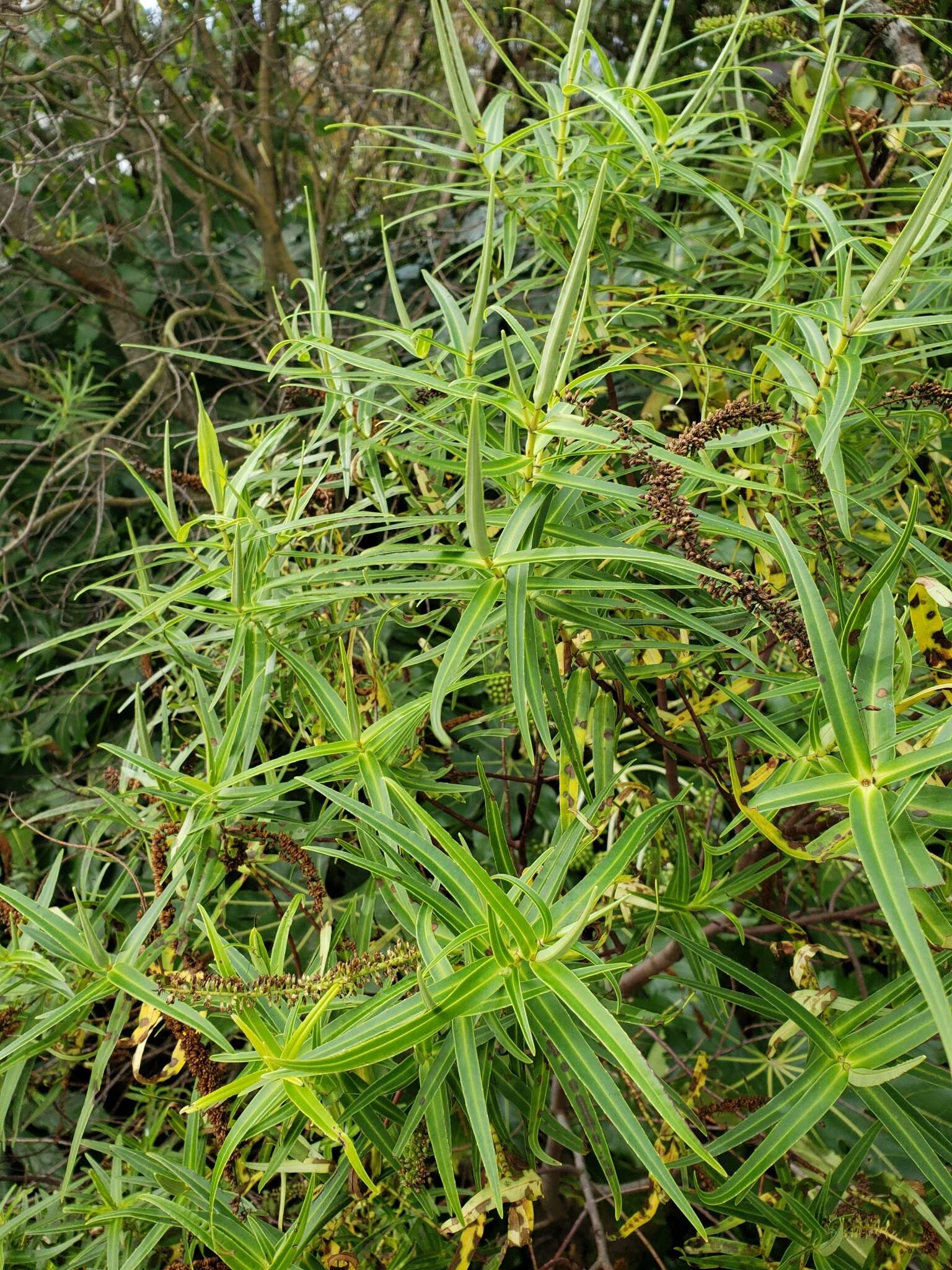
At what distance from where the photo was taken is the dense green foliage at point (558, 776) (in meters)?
0.48

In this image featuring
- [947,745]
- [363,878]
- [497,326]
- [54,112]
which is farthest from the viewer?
[54,112]

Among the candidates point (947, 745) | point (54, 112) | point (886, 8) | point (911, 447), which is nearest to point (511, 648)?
point (947, 745)

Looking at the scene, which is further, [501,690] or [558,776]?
[501,690]

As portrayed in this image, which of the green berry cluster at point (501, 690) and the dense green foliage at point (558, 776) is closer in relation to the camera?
the dense green foliage at point (558, 776)

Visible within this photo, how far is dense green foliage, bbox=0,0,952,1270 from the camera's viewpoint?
48 centimetres

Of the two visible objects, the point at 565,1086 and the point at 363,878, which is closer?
the point at 565,1086

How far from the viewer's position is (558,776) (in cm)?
70

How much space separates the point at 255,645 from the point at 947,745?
43 cm

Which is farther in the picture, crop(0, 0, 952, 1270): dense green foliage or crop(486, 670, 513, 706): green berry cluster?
crop(486, 670, 513, 706): green berry cluster

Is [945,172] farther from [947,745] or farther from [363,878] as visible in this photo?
[363,878]

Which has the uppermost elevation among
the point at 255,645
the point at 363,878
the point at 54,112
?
the point at 54,112

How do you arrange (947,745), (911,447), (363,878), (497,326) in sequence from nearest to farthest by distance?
(947,745), (911,447), (363,878), (497,326)

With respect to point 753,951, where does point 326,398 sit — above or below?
above

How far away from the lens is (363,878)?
120 centimetres
